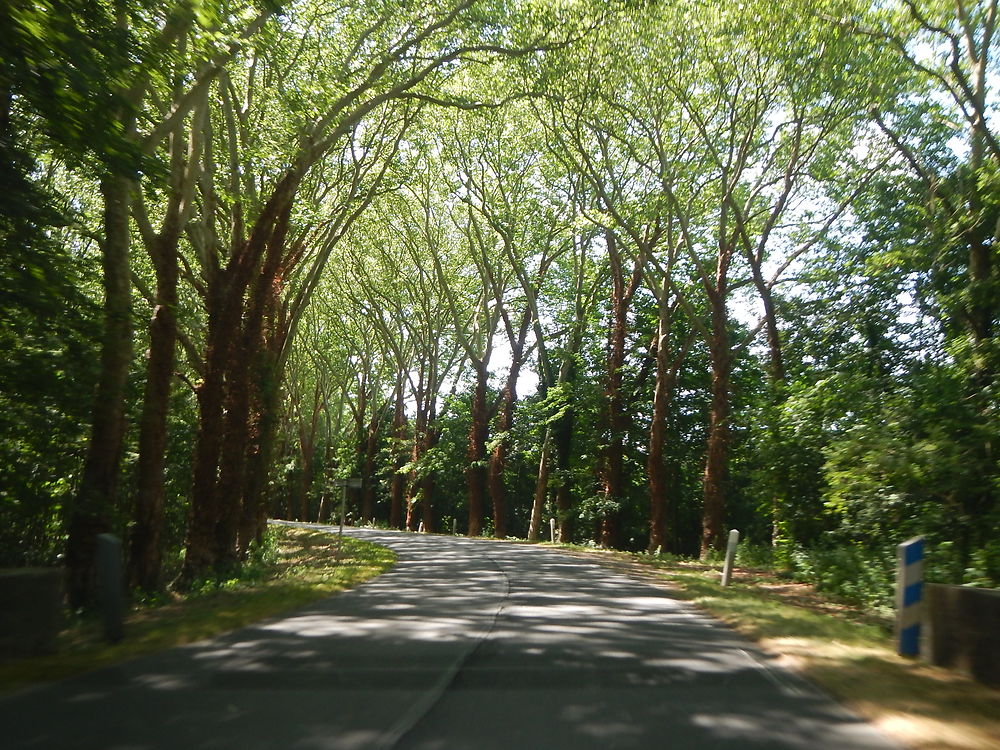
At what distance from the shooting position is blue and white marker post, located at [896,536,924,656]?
359 inches

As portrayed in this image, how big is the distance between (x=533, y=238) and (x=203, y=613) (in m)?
26.2

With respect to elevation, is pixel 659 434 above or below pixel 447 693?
above

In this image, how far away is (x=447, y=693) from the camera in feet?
23.1

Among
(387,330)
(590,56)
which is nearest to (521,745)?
(590,56)

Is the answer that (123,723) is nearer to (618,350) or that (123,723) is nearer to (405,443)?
(618,350)

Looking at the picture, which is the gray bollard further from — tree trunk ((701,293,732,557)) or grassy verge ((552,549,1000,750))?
tree trunk ((701,293,732,557))

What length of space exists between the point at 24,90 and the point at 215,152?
14.1 meters

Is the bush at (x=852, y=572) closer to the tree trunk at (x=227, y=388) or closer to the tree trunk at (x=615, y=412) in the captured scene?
the tree trunk at (x=227, y=388)

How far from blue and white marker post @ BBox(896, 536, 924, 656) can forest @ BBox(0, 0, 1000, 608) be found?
4104 millimetres

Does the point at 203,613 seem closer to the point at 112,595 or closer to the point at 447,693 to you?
the point at 112,595

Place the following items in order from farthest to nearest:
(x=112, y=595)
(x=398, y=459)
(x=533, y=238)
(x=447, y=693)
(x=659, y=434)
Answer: (x=398, y=459) < (x=533, y=238) < (x=659, y=434) < (x=112, y=595) < (x=447, y=693)

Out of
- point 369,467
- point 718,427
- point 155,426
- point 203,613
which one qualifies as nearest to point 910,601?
point 203,613

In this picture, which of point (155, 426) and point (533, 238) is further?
point (533, 238)

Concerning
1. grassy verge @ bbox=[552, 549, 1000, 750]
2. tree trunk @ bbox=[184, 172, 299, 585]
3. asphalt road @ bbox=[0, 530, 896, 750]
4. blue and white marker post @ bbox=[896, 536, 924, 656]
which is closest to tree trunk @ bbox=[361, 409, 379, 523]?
tree trunk @ bbox=[184, 172, 299, 585]
